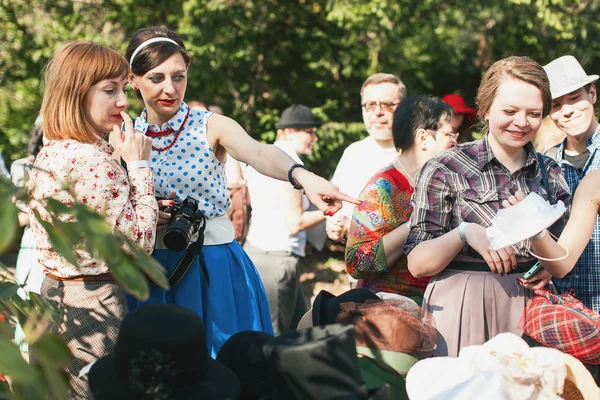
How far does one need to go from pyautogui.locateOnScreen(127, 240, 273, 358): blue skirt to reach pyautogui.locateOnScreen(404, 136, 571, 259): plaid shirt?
69cm

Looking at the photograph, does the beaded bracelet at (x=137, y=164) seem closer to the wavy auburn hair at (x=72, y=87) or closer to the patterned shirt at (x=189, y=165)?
the wavy auburn hair at (x=72, y=87)

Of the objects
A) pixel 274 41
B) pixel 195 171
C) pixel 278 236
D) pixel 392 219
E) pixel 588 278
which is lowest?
pixel 278 236

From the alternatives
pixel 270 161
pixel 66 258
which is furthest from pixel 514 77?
pixel 66 258

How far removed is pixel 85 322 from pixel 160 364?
688 mm

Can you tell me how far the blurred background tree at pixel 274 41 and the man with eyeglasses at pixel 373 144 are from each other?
3.01 m

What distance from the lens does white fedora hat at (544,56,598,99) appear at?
11.2ft

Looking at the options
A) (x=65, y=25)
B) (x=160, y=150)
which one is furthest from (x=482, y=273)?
(x=65, y=25)

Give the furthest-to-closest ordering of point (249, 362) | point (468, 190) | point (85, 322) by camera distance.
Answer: point (468, 190) → point (85, 322) → point (249, 362)

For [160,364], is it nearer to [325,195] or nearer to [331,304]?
[331,304]

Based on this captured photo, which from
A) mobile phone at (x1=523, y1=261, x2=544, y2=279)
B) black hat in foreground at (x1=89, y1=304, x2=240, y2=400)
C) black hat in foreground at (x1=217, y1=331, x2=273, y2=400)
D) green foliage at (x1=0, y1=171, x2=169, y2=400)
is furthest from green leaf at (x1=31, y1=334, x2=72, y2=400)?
mobile phone at (x1=523, y1=261, x2=544, y2=279)

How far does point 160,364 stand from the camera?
5.47 ft

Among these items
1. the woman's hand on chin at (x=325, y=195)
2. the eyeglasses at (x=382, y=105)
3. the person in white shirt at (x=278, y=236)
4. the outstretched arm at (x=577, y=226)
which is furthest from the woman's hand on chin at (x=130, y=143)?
the eyeglasses at (x=382, y=105)

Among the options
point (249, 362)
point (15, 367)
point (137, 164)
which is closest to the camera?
point (15, 367)

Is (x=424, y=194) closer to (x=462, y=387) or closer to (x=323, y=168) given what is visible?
(x=462, y=387)
